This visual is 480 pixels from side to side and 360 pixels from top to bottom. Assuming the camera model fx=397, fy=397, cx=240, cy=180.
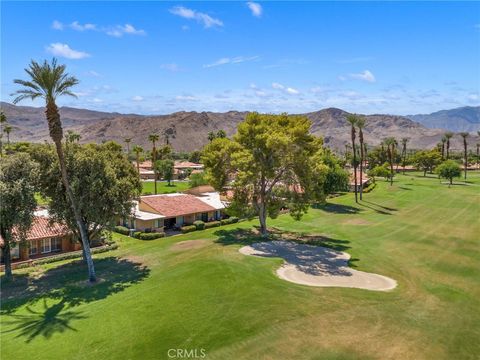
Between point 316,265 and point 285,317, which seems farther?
point 316,265

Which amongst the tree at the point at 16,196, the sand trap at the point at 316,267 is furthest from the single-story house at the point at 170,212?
the sand trap at the point at 316,267

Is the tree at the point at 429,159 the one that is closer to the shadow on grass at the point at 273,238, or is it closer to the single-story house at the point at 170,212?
the single-story house at the point at 170,212

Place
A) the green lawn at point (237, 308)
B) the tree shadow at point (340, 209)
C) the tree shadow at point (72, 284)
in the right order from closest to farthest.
Result: 1. the green lawn at point (237, 308)
2. the tree shadow at point (72, 284)
3. the tree shadow at point (340, 209)

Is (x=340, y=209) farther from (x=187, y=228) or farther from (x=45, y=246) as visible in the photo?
(x=45, y=246)

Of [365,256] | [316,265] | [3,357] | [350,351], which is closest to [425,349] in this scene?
[350,351]

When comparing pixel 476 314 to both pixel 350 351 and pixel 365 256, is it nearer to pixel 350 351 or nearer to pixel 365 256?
pixel 350 351

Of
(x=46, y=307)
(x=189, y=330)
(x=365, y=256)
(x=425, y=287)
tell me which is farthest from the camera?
(x=365, y=256)

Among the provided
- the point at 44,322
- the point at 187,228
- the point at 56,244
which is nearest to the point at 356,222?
the point at 187,228
